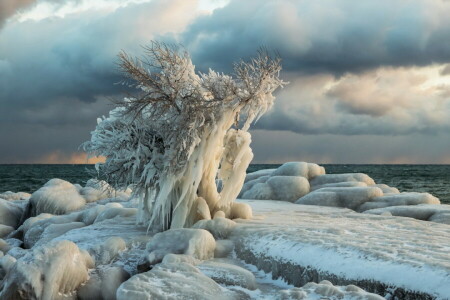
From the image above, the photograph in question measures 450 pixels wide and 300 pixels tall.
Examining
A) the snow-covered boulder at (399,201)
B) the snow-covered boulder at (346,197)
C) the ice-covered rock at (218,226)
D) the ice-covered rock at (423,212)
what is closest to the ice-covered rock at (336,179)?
the snow-covered boulder at (346,197)

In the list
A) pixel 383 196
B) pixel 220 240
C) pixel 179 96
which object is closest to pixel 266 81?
pixel 179 96

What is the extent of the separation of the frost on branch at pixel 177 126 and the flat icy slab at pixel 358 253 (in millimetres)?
1911

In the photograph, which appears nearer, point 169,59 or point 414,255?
point 414,255

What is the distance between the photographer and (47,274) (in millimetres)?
8258

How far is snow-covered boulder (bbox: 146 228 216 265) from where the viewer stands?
9984 mm

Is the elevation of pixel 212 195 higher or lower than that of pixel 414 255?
higher

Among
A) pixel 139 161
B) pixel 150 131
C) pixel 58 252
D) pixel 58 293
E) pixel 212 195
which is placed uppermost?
pixel 150 131

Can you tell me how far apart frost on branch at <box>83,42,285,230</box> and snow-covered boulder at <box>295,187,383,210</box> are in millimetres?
8040

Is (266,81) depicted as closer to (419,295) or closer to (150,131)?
(150,131)

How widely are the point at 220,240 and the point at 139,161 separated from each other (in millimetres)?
2853

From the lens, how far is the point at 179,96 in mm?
11914

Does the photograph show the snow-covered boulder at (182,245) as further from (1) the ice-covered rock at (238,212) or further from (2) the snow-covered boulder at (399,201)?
(2) the snow-covered boulder at (399,201)

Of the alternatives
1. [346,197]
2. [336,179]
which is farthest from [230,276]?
[336,179]

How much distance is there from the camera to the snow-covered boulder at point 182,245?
9984 millimetres
